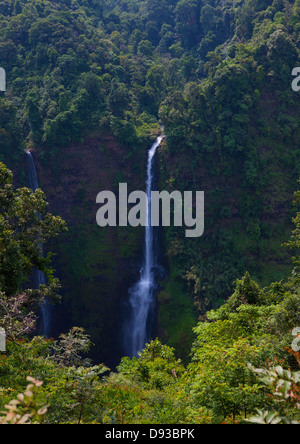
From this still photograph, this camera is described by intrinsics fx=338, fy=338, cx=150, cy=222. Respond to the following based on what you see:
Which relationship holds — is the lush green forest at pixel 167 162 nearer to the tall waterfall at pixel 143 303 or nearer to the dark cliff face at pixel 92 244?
the dark cliff face at pixel 92 244

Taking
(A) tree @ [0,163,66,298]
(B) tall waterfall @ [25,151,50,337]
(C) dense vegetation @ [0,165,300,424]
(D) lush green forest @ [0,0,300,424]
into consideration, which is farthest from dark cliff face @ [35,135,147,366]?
(C) dense vegetation @ [0,165,300,424]

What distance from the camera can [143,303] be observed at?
25.0 meters

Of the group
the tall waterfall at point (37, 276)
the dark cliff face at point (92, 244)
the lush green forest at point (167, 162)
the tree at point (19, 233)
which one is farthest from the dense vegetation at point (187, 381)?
the dark cliff face at point (92, 244)

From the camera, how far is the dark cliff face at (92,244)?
25.0 metres

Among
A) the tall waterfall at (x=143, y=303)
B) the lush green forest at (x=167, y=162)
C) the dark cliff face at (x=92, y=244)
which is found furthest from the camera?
the dark cliff face at (x=92, y=244)

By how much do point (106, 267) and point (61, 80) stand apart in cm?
1687

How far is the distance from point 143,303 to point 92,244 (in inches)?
237

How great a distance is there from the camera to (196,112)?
2716 centimetres

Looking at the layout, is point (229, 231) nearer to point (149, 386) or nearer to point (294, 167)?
point (294, 167)

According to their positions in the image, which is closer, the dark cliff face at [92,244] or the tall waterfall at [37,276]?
the tall waterfall at [37,276]

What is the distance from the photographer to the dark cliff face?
983 inches

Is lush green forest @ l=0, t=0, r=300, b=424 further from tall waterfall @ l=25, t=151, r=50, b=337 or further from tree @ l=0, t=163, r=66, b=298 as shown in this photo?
tree @ l=0, t=163, r=66, b=298

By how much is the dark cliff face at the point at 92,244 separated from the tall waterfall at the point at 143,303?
0.63 metres

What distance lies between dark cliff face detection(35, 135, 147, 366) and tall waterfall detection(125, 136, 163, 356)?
631mm
